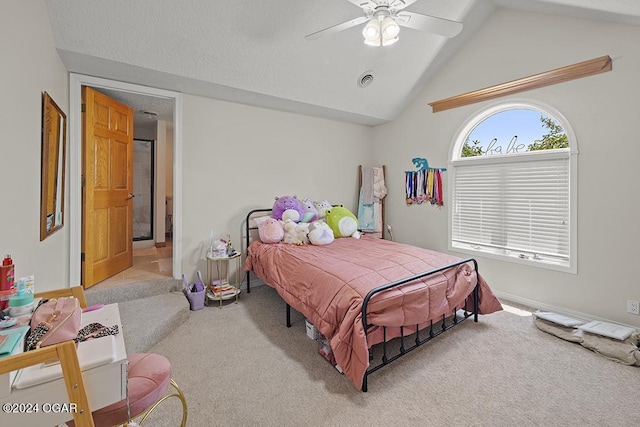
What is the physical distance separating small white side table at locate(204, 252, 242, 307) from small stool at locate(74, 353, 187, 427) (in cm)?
190

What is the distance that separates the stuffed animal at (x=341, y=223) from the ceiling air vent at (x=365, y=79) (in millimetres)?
1699

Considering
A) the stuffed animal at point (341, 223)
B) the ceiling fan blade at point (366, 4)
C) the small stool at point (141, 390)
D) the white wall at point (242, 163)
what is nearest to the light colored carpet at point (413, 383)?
the small stool at point (141, 390)

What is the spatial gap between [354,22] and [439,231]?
296 centimetres

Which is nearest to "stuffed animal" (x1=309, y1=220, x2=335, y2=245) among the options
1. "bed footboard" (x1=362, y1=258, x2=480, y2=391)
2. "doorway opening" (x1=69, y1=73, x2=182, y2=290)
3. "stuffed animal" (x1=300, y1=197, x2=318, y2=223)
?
"stuffed animal" (x1=300, y1=197, x2=318, y2=223)

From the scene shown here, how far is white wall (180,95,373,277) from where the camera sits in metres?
3.42

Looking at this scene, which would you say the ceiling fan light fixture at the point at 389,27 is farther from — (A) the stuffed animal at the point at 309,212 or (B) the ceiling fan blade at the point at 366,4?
(A) the stuffed animal at the point at 309,212

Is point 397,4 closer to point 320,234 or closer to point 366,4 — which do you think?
point 366,4

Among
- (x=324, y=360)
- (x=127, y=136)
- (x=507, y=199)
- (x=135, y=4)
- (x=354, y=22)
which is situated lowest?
(x=324, y=360)

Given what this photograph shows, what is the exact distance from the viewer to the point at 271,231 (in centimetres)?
341

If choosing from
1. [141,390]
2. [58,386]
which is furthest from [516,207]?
[58,386]

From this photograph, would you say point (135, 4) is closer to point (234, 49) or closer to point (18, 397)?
point (234, 49)

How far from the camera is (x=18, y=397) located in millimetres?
838

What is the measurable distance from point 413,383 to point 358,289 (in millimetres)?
738

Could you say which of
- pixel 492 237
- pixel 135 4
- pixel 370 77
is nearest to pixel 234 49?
pixel 135 4
